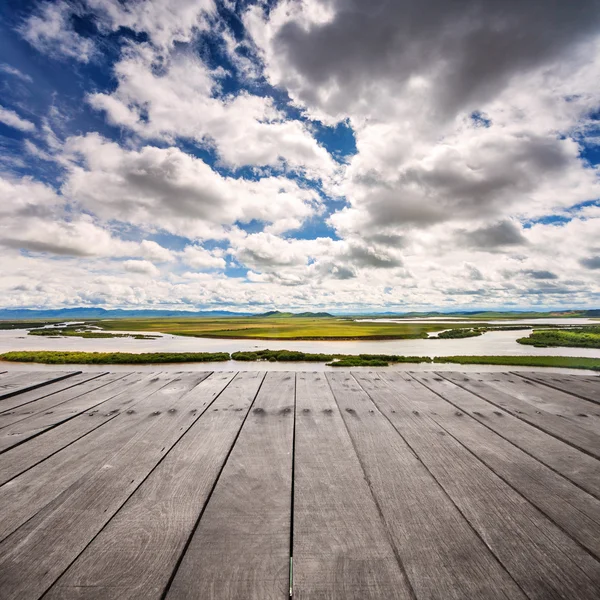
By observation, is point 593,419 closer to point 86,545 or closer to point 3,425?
point 86,545

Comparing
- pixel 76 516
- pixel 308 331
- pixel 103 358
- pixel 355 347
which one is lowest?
pixel 355 347

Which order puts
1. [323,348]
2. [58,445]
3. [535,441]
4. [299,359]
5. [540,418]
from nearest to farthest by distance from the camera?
[58,445] → [535,441] → [540,418] → [299,359] → [323,348]

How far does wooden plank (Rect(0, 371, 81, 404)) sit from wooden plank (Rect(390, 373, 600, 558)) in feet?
14.9

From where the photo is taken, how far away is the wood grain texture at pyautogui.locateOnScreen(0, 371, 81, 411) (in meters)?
3.71

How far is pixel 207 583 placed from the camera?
1.29m

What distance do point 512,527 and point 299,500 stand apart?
42.3 inches

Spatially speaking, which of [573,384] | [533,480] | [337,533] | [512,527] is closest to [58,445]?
[337,533]

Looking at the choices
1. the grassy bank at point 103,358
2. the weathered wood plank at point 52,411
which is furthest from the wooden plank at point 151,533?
the grassy bank at point 103,358

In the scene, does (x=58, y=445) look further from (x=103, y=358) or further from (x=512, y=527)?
(x=103, y=358)

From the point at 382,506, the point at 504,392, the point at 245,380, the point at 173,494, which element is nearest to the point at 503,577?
the point at 382,506

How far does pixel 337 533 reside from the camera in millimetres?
1559

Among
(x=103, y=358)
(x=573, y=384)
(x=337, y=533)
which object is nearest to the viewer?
(x=337, y=533)

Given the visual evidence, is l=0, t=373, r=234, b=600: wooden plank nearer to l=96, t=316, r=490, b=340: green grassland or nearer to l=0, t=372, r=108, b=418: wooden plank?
l=0, t=372, r=108, b=418: wooden plank

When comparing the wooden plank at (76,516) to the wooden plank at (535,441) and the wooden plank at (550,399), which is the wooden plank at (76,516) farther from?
the wooden plank at (550,399)
